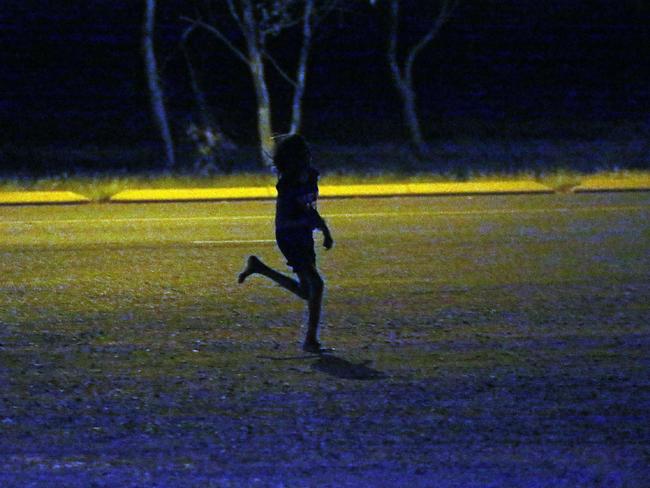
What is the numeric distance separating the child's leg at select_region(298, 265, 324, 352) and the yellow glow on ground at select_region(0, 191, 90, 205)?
10444mm

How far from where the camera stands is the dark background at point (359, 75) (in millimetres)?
28922

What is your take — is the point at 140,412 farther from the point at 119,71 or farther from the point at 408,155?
the point at 119,71

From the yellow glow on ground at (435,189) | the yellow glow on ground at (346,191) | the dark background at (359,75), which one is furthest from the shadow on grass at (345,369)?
the dark background at (359,75)

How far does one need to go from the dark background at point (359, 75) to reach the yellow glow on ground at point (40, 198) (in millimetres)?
9840

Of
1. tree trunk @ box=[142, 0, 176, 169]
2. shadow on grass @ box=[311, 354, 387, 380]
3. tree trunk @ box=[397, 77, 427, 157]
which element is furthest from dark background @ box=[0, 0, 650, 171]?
shadow on grass @ box=[311, 354, 387, 380]

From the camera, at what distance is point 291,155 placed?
773 centimetres

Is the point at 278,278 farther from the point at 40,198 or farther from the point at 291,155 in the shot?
the point at 40,198

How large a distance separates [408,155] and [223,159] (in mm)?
4064

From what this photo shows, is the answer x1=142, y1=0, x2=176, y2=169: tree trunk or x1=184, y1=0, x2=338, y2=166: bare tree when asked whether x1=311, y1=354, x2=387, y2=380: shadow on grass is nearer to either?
x1=184, y1=0, x2=338, y2=166: bare tree

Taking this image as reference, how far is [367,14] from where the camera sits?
29.4 m

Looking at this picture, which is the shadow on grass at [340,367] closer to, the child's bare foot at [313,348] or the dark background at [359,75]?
the child's bare foot at [313,348]

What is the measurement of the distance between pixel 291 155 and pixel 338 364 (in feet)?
4.47

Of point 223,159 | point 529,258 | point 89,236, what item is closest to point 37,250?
point 89,236

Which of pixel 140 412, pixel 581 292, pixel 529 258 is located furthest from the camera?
pixel 529 258
